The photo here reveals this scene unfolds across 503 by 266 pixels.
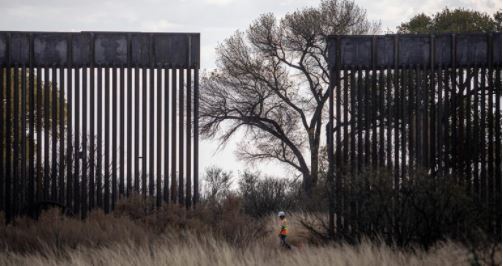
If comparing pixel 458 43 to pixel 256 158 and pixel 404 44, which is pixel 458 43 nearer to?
pixel 404 44

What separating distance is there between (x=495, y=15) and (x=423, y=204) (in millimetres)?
15949

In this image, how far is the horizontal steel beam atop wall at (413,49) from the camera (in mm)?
18562

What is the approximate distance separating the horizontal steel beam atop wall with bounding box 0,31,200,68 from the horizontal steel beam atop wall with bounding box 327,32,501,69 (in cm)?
286

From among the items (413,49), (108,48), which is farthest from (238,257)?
(413,49)

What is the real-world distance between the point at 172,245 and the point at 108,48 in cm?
552

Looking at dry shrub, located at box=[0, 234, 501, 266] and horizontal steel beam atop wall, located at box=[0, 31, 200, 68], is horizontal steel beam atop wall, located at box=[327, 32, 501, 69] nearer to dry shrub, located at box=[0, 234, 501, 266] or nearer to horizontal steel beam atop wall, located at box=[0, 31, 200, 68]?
horizontal steel beam atop wall, located at box=[0, 31, 200, 68]

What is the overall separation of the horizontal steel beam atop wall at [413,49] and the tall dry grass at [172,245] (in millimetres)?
3656

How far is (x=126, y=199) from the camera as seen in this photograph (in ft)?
59.9

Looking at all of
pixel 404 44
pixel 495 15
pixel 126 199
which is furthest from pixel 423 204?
pixel 495 15

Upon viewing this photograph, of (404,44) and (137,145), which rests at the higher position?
(404,44)

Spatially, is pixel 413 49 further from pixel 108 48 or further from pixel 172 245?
pixel 172 245

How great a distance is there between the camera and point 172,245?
47.4 feet

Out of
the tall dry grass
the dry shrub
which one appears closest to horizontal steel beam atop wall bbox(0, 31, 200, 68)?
the tall dry grass

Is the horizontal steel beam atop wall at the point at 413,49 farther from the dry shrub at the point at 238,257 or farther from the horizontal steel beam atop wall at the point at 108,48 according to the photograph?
the dry shrub at the point at 238,257
